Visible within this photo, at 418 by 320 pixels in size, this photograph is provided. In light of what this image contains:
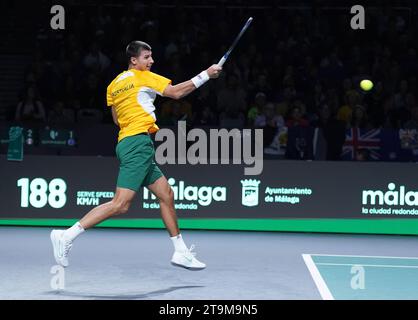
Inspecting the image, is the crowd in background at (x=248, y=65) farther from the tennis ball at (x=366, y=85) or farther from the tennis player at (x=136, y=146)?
the tennis player at (x=136, y=146)

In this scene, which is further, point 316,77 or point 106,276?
point 316,77

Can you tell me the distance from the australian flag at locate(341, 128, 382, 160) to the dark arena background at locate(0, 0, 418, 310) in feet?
0.06

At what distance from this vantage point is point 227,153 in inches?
492

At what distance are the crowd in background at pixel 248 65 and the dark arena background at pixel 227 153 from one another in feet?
0.11

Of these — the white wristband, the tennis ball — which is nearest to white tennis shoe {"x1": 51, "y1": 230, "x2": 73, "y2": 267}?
the white wristband

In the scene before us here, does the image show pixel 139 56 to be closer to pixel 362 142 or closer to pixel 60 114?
pixel 362 142

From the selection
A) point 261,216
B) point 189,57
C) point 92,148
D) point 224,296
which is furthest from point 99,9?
point 224,296

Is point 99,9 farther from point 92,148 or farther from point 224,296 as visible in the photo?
point 224,296

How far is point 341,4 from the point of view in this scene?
1786cm

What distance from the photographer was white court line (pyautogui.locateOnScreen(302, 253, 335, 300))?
23.5 ft

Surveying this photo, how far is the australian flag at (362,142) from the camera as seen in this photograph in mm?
13211

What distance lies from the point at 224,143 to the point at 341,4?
633cm

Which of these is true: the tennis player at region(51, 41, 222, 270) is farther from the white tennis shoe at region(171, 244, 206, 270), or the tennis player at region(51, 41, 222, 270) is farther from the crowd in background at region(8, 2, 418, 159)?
the crowd in background at region(8, 2, 418, 159)

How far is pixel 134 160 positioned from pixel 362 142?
6.23 metres
